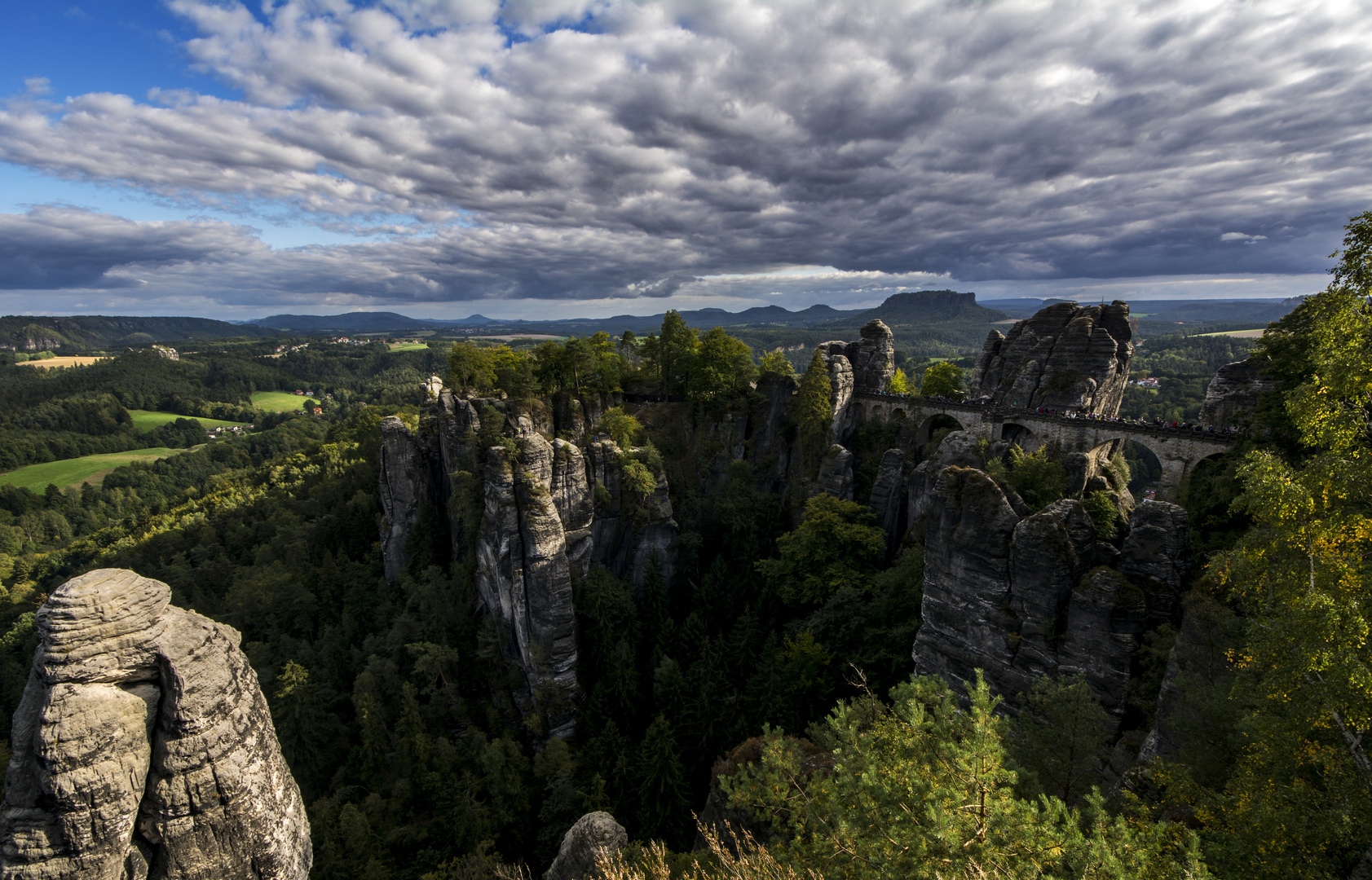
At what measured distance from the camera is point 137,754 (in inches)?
299

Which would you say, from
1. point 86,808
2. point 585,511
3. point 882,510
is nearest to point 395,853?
point 585,511

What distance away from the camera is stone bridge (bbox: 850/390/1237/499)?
3162 centimetres

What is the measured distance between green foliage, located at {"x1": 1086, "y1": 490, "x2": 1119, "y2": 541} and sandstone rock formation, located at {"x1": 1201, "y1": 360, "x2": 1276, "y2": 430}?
1623 cm

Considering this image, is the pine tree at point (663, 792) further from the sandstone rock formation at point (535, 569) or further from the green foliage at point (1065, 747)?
the green foliage at point (1065, 747)

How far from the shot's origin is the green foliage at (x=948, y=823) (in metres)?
7.93

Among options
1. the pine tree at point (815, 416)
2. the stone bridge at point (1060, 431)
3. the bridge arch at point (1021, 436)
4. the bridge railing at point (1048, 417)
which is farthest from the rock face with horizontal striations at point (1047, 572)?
the pine tree at point (815, 416)

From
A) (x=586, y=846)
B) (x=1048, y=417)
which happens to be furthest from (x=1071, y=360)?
(x=586, y=846)

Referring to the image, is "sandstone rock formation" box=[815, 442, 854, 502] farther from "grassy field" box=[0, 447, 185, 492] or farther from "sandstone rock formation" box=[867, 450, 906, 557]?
"grassy field" box=[0, 447, 185, 492]

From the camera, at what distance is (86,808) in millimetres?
7082

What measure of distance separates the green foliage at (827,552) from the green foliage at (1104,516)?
12966mm

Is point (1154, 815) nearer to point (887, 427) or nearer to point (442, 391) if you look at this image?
point (887, 427)

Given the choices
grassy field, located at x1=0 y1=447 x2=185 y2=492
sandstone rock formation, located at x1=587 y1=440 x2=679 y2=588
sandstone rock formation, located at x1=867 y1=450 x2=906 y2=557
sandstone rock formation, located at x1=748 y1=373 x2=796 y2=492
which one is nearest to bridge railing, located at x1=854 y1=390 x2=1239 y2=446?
sandstone rock formation, located at x1=748 y1=373 x2=796 y2=492

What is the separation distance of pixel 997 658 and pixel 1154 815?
25.5ft

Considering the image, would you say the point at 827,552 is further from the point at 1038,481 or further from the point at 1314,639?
the point at 1314,639
